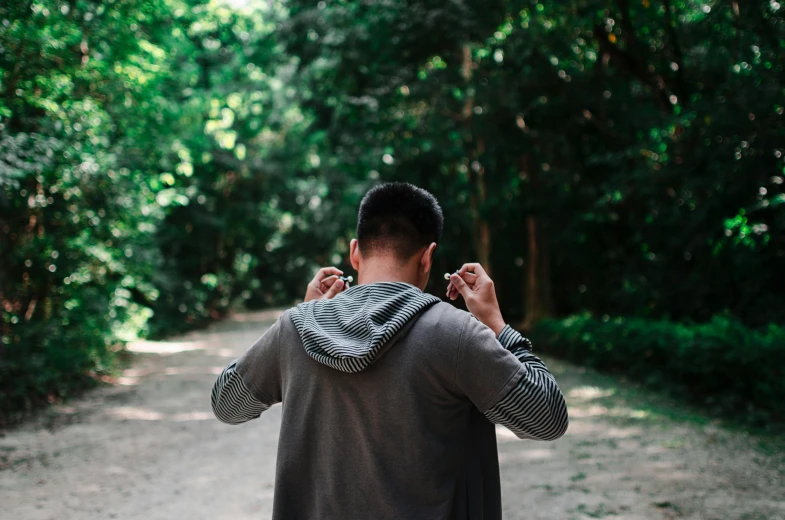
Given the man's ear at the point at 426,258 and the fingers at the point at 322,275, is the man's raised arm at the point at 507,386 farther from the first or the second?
the fingers at the point at 322,275

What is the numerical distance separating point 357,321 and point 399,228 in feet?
1.22

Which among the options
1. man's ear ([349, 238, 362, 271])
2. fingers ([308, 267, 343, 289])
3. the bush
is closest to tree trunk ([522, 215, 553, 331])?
the bush

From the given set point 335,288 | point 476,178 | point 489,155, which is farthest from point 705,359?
point 476,178

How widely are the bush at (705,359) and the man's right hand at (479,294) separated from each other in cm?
711

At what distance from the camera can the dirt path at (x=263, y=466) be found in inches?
208

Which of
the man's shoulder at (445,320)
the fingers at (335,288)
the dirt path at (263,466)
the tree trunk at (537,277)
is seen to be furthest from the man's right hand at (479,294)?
the tree trunk at (537,277)

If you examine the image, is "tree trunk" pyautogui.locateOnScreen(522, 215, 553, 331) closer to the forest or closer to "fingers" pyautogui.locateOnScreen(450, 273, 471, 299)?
the forest

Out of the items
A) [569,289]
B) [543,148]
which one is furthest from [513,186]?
[569,289]

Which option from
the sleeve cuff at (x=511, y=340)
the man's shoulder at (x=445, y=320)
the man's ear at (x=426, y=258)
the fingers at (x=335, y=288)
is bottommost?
the sleeve cuff at (x=511, y=340)

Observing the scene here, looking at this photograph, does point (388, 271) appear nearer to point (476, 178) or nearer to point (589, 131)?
point (589, 131)

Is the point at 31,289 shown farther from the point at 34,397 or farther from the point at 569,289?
the point at 569,289

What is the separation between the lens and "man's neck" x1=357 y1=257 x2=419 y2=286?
→ 203 cm

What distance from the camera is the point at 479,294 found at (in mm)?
2037

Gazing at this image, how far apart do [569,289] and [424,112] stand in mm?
5822
